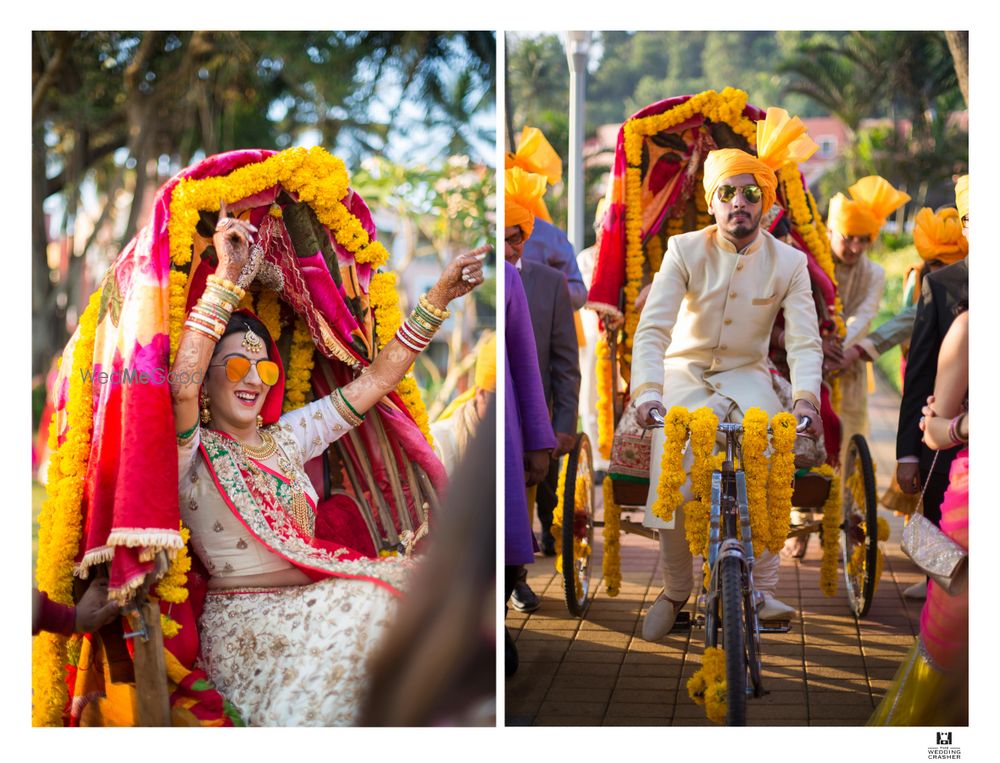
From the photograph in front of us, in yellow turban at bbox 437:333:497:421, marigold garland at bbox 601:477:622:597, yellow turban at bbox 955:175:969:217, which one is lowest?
marigold garland at bbox 601:477:622:597

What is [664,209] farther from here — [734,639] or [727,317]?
[734,639]

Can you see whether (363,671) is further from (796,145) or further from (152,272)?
(796,145)

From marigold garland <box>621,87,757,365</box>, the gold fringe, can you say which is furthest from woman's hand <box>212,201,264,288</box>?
marigold garland <box>621,87,757,365</box>

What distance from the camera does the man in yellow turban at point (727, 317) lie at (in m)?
4.47

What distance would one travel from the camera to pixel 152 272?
3.60 metres

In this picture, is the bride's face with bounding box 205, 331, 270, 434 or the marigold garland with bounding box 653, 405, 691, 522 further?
the marigold garland with bounding box 653, 405, 691, 522

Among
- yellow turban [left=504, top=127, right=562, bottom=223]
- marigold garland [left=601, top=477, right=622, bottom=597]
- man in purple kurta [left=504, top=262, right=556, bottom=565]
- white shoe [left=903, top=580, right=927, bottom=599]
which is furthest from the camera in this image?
white shoe [left=903, top=580, right=927, bottom=599]

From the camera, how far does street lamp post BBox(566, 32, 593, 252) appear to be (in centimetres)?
502

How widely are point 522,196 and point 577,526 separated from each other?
1.53 metres

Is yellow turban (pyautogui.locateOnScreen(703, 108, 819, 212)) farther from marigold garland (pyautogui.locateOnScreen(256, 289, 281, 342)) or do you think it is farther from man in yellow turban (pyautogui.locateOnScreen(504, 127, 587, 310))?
marigold garland (pyautogui.locateOnScreen(256, 289, 281, 342))
